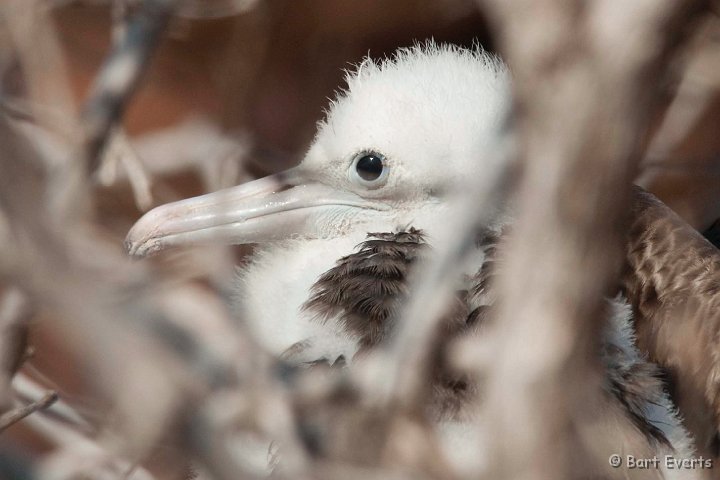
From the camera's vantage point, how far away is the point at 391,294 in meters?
1.31

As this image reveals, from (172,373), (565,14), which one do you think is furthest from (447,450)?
(565,14)

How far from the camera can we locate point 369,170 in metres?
1.64

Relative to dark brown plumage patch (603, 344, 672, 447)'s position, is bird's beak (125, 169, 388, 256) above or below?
above

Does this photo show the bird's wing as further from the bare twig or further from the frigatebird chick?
the bare twig

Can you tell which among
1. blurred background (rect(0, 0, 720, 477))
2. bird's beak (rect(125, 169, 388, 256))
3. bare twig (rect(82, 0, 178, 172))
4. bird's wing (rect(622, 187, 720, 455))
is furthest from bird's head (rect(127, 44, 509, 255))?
blurred background (rect(0, 0, 720, 477))

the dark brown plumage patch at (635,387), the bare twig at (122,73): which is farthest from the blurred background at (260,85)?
the dark brown plumage patch at (635,387)

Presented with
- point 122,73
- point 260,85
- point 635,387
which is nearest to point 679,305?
point 635,387

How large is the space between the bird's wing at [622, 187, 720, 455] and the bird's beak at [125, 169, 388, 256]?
473mm

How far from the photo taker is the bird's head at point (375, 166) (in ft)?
5.19

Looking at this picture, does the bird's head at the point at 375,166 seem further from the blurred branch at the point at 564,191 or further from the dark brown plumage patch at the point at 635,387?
the blurred branch at the point at 564,191

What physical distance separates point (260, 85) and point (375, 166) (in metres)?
1.59

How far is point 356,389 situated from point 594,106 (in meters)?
0.54

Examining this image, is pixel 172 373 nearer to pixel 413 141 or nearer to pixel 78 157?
pixel 78 157

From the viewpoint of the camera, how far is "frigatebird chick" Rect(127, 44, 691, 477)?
1.34 metres
